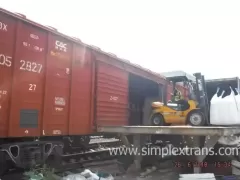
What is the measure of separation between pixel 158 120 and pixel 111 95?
2.27 meters

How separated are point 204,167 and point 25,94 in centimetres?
401

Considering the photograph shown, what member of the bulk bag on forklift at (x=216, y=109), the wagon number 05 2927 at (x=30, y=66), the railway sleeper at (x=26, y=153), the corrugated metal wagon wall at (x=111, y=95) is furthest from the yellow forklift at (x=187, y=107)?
the wagon number 05 2927 at (x=30, y=66)

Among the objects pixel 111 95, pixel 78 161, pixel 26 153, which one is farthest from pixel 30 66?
pixel 78 161

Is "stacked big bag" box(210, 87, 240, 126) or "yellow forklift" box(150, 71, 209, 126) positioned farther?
"yellow forklift" box(150, 71, 209, 126)

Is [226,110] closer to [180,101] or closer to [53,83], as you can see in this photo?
[180,101]

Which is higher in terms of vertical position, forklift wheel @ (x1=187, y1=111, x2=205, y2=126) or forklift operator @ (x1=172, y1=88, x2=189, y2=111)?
forklift operator @ (x1=172, y1=88, x2=189, y2=111)

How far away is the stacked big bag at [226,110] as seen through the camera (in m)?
6.69

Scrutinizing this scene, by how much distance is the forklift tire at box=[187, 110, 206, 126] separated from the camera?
26.6ft

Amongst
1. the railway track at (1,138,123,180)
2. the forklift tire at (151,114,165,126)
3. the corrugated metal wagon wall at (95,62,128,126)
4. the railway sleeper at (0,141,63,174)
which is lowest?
the railway track at (1,138,123,180)

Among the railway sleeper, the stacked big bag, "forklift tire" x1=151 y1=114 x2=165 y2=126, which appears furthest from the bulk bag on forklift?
the railway sleeper

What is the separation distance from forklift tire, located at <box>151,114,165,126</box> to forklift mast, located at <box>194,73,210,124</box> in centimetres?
158

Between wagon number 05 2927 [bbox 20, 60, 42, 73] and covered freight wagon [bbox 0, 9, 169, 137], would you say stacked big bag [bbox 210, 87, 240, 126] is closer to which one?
covered freight wagon [bbox 0, 9, 169, 137]

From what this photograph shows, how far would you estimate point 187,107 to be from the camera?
8.77 metres

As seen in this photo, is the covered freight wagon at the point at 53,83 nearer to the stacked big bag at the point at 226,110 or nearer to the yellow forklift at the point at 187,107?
the yellow forklift at the point at 187,107
